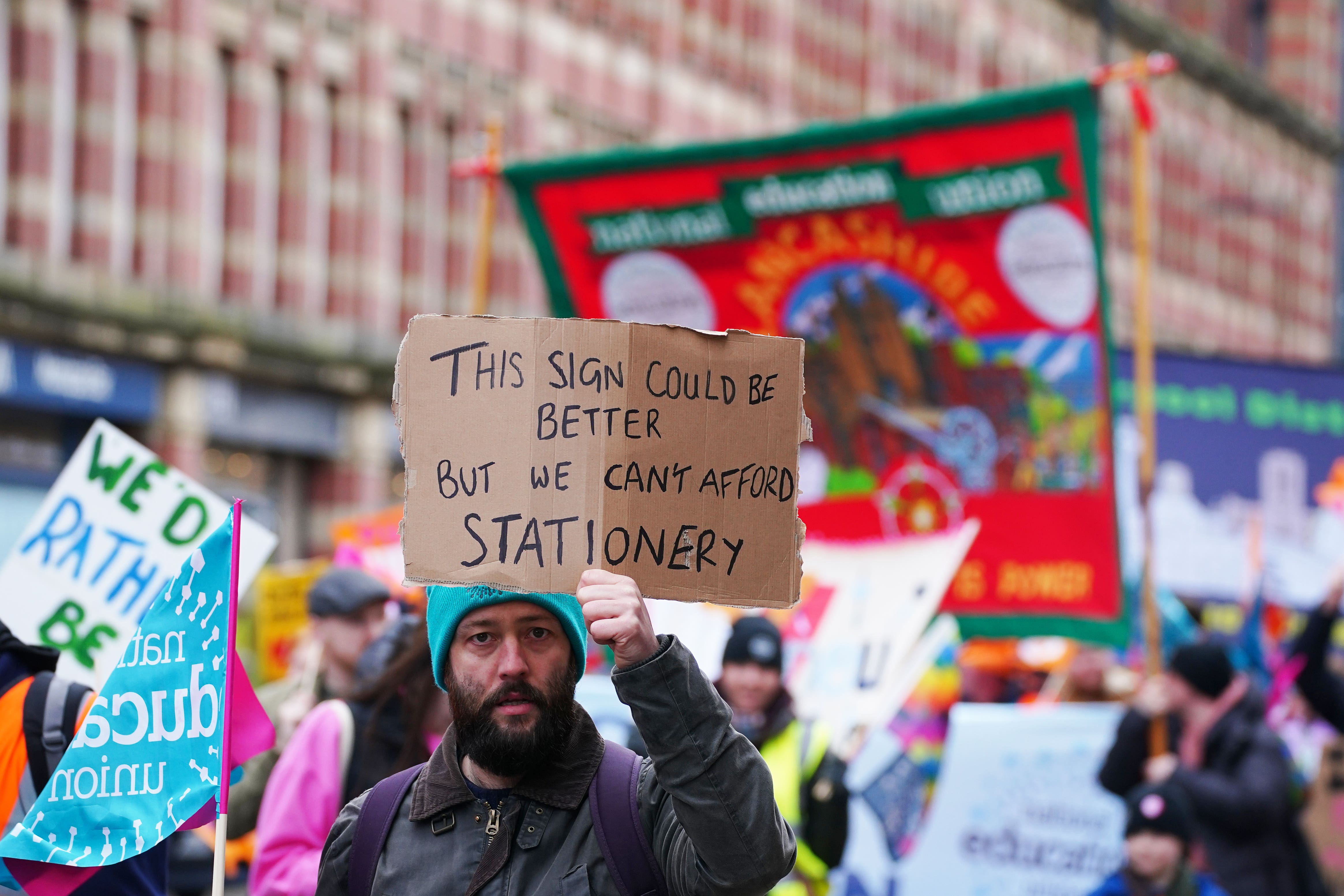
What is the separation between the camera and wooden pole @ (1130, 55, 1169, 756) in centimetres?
705

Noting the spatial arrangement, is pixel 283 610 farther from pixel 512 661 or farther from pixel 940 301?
pixel 512 661

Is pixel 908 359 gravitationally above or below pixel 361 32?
below

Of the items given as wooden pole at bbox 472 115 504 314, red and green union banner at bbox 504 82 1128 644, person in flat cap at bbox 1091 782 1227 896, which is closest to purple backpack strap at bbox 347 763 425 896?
person in flat cap at bbox 1091 782 1227 896

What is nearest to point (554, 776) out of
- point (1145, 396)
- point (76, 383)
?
point (1145, 396)

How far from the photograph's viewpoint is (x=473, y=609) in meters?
3.14

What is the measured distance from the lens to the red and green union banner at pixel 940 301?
329 inches

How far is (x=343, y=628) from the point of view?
247 inches

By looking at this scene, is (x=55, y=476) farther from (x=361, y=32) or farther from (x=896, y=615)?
(x=896, y=615)

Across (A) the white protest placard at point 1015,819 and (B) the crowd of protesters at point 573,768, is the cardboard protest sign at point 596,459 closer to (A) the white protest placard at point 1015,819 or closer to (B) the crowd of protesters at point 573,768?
(B) the crowd of protesters at point 573,768

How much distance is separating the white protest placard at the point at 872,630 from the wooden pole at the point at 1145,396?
803 millimetres

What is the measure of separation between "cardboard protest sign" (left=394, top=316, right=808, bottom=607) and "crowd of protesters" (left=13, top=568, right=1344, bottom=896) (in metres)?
0.12

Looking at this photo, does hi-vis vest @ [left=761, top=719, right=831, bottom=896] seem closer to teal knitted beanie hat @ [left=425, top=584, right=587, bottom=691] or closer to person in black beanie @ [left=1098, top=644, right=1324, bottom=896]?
person in black beanie @ [left=1098, top=644, right=1324, bottom=896]

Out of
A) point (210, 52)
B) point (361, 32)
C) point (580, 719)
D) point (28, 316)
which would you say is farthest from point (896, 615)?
point (361, 32)

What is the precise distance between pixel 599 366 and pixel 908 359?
5.97 m
